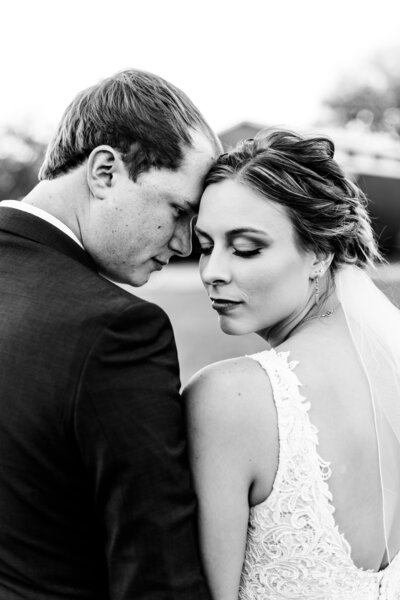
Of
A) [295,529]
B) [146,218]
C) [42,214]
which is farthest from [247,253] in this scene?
[295,529]

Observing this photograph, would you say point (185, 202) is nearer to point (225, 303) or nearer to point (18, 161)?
point (225, 303)

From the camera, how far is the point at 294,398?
1.95m

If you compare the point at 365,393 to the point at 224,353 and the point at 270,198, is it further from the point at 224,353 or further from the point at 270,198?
the point at 224,353

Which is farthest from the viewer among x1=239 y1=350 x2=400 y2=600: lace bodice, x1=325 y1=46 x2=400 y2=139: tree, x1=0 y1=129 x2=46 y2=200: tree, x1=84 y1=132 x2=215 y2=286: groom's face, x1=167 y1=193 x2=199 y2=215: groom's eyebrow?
x1=325 y1=46 x2=400 y2=139: tree

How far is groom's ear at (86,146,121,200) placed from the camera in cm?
202

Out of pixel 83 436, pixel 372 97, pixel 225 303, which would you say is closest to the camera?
pixel 83 436

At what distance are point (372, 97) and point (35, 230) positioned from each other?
60181 mm

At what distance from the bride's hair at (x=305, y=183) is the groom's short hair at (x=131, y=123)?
0.89ft

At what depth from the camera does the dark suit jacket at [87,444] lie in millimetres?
1561

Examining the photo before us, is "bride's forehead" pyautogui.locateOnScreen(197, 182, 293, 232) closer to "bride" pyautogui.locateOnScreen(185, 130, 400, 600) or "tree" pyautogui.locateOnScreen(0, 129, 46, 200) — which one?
"bride" pyautogui.locateOnScreen(185, 130, 400, 600)

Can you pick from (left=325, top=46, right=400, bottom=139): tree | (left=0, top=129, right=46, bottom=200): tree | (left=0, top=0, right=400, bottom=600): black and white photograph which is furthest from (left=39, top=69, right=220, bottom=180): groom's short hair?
(left=325, top=46, right=400, bottom=139): tree

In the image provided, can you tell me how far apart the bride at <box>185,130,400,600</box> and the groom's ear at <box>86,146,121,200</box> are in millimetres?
428

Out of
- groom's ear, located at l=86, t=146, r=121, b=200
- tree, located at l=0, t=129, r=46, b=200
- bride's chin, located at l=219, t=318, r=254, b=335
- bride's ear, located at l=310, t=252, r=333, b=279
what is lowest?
tree, located at l=0, t=129, r=46, b=200

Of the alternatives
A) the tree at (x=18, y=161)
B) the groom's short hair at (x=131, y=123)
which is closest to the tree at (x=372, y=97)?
the tree at (x=18, y=161)
